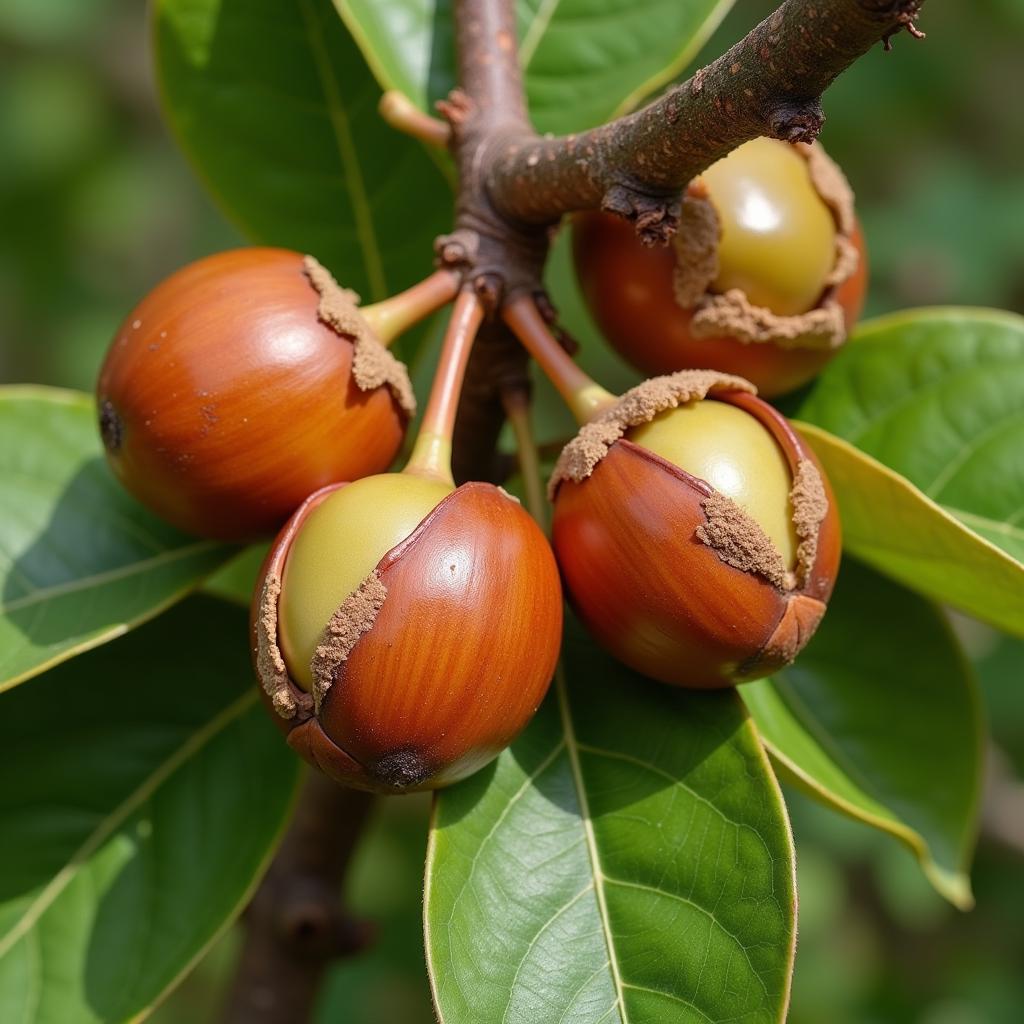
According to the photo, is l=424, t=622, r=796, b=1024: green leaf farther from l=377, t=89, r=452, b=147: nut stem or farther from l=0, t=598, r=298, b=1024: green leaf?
l=377, t=89, r=452, b=147: nut stem

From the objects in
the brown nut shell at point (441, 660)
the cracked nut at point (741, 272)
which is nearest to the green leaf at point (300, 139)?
the cracked nut at point (741, 272)

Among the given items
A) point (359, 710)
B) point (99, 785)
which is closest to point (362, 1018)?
point (99, 785)

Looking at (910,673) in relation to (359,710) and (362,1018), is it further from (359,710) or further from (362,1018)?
(362,1018)

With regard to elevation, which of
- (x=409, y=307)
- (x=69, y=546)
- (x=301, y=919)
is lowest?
(x=301, y=919)

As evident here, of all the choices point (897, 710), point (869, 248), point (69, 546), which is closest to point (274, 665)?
point (69, 546)

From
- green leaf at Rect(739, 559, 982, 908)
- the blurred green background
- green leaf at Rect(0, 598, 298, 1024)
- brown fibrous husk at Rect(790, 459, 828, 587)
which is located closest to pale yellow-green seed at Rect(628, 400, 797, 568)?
brown fibrous husk at Rect(790, 459, 828, 587)

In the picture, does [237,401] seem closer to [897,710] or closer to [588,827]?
[588,827]
